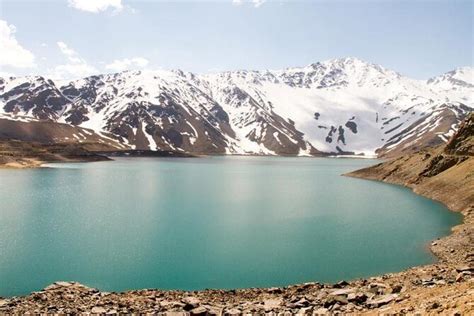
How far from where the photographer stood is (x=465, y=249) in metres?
49.8

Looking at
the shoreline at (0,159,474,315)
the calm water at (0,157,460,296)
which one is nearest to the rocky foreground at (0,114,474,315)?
the shoreline at (0,159,474,315)

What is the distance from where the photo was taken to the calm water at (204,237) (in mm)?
42656

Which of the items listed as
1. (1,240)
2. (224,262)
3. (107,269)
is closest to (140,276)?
(107,269)

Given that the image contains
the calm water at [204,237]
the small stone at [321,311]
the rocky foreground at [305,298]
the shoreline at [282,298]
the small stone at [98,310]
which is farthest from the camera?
the calm water at [204,237]

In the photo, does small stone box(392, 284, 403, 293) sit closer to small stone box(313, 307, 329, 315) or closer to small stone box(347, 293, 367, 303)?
Result: small stone box(347, 293, 367, 303)

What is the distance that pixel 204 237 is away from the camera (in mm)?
58875

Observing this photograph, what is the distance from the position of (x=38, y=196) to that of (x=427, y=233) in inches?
3058

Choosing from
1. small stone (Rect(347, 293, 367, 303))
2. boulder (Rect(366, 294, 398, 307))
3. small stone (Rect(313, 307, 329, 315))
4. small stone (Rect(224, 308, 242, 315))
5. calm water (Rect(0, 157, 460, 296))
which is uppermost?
boulder (Rect(366, 294, 398, 307))

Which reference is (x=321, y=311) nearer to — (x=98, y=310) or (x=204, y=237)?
(x=98, y=310)

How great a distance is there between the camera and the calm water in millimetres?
42656

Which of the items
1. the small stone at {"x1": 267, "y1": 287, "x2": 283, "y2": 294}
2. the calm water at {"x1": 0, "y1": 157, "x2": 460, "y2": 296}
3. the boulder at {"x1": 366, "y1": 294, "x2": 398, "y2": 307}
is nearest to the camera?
the boulder at {"x1": 366, "y1": 294, "x2": 398, "y2": 307}

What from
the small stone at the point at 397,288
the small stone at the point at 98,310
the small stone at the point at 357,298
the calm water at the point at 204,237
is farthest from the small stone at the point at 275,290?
the small stone at the point at 98,310

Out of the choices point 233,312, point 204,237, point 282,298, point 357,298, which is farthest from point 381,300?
point 204,237

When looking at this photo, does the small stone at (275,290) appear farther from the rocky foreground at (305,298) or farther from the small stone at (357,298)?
the small stone at (357,298)
